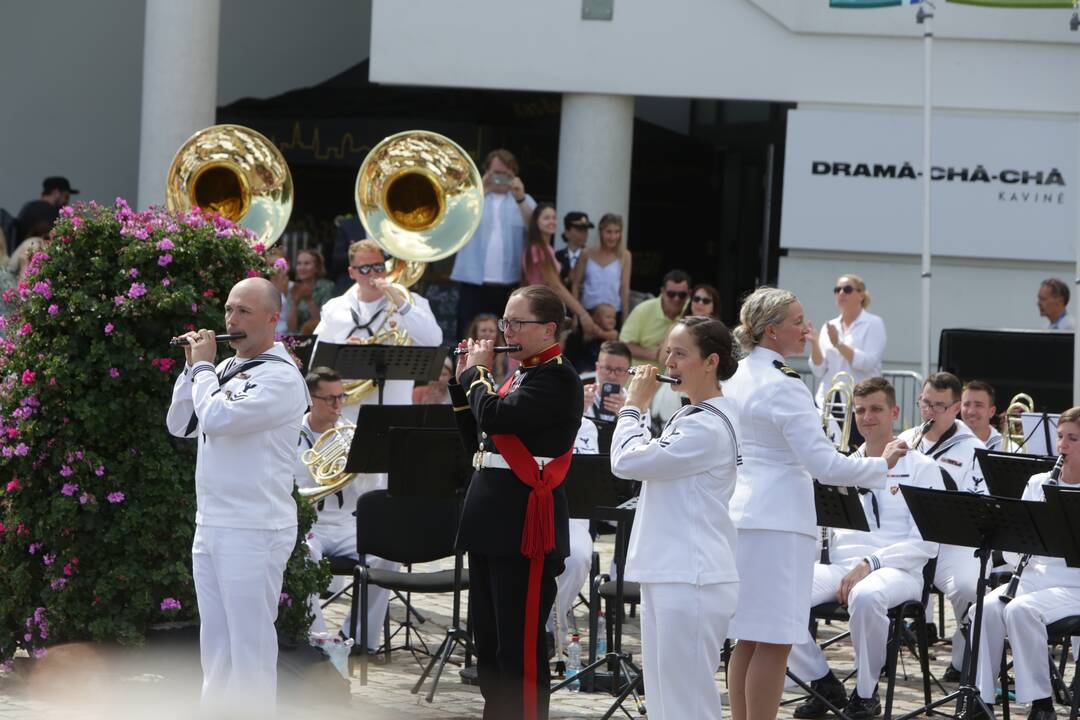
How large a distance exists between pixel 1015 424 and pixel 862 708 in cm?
357

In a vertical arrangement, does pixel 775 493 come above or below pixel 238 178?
below

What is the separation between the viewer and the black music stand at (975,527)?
655 cm

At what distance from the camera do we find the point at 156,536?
22.6 feet

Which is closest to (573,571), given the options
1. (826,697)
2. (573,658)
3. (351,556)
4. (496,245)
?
(573,658)

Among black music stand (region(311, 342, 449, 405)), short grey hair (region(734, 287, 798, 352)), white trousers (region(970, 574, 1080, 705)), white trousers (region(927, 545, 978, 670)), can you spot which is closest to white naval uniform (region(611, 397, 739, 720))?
short grey hair (region(734, 287, 798, 352))

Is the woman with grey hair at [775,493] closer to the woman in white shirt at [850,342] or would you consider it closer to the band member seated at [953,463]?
the band member seated at [953,463]

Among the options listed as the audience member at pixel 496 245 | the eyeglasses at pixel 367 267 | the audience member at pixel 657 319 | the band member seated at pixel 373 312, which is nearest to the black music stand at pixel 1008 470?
the band member seated at pixel 373 312

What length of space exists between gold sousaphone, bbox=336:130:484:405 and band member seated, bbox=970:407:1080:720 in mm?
4372

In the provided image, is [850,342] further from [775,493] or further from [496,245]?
[775,493]

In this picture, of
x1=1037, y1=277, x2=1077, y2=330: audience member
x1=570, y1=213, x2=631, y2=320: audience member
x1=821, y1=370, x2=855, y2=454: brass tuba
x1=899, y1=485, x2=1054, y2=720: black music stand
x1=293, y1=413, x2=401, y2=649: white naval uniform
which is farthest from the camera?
x1=570, y1=213, x2=631, y2=320: audience member

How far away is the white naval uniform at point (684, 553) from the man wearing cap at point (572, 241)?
24.3 ft

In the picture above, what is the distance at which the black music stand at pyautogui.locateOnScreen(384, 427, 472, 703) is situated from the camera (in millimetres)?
7219

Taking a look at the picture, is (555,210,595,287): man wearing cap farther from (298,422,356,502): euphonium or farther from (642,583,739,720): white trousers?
(642,583,739,720): white trousers

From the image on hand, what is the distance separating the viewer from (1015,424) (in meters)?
10.3
